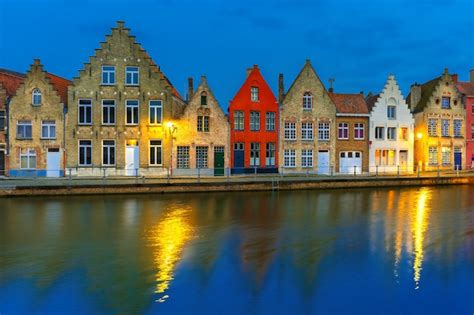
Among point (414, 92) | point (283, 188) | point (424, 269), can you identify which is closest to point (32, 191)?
Answer: point (283, 188)

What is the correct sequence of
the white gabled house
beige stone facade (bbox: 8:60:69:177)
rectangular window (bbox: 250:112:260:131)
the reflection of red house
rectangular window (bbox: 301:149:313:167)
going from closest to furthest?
beige stone facade (bbox: 8:60:69:177)
the reflection of red house
rectangular window (bbox: 250:112:260:131)
rectangular window (bbox: 301:149:313:167)
the white gabled house

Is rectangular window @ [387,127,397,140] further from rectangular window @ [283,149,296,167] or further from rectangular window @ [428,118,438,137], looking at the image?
rectangular window @ [283,149,296,167]

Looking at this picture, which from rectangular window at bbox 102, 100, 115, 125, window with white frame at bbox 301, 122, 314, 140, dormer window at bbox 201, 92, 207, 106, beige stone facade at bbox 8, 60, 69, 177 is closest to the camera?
beige stone facade at bbox 8, 60, 69, 177

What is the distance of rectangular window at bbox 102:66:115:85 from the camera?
103ft

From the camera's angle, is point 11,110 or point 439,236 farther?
point 11,110

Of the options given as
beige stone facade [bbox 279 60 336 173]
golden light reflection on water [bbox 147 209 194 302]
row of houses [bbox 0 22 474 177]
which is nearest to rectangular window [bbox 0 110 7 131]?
row of houses [bbox 0 22 474 177]

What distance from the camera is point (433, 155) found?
129ft

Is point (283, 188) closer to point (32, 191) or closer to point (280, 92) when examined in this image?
point (280, 92)

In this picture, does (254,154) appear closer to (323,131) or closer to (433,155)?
(323,131)

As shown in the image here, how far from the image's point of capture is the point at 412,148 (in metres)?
38.2

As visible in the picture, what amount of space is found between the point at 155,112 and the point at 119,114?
9.95 feet

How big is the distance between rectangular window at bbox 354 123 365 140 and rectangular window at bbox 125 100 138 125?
20957mm

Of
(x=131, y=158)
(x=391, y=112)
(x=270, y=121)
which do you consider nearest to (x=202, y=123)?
(x=270, y=121)

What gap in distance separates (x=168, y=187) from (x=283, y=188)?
814cm
